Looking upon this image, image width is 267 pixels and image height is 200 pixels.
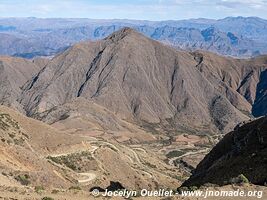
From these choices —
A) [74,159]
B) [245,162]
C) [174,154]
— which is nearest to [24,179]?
[245,162]

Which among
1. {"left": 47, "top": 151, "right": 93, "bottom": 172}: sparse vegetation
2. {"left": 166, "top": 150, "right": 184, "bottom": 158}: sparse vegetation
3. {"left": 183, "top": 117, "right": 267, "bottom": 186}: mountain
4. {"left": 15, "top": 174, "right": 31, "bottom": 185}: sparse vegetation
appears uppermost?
{"left": 15, "top": 174, "right": 31, "bottom": 185}: sparse vegetation

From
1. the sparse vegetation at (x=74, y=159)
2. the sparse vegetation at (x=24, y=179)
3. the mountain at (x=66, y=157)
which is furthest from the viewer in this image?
the sparse vegetation at (x=74, y=159)

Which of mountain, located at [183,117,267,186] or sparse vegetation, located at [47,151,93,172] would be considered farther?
sparse vegetation, located at [47,151,93,172]

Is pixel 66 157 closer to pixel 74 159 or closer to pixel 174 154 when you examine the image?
Result: pixel 74 159

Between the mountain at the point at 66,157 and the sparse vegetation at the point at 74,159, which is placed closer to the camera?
the mountain at the point at 66,157

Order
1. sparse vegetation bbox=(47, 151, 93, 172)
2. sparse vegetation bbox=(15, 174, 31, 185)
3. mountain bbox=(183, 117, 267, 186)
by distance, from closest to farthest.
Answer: sparse vegetation bbox=(15, 174, 31, 185), mountain bbox=(183, 117, 267, 186), sparse vegetation bbox=(47, 151, 93, 172)

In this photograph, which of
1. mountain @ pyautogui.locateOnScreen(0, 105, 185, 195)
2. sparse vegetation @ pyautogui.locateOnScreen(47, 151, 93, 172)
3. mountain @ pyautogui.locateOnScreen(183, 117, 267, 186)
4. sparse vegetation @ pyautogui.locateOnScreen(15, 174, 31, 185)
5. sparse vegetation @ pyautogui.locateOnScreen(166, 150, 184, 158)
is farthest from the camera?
sparse vegetation @ pyautogui.locateOnScreen(166, 150, 184, 158)

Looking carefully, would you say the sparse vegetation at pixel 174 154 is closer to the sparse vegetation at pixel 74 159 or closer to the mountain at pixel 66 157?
the mountain at pixel 66 157

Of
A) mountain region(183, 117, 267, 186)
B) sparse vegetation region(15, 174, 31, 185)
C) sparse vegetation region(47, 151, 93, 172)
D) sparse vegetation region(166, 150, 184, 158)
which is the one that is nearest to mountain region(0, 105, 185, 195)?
sparse vegetation region(47, 151, 93, 172)

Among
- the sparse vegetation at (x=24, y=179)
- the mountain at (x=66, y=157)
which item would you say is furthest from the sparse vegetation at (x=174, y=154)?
the sparse vegetation at (x=24, y=179)

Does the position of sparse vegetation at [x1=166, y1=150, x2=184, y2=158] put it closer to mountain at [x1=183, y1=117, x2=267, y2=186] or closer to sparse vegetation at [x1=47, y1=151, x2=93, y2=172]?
sparse vegetation at [x1=47, y1=151, x2=93, y2=172]

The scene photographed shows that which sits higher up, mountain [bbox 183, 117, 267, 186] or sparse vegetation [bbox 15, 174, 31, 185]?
sparse vegetation [bbox 15, 174, 31, 185]
